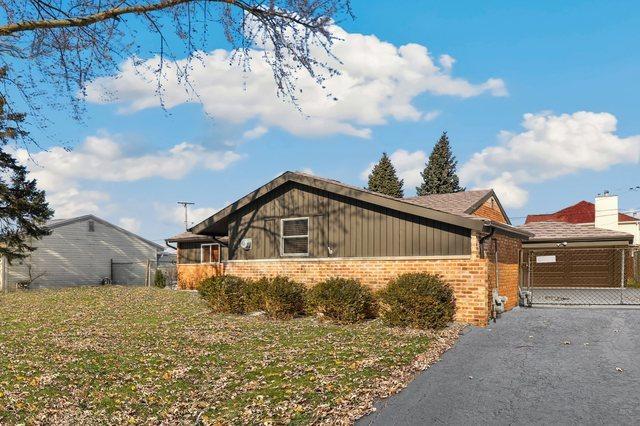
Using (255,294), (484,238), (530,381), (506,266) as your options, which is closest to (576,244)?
(506,266)

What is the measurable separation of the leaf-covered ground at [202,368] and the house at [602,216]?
28.7 m

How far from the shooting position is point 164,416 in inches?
272

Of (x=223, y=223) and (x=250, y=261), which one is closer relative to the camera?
(x=250, y=261)

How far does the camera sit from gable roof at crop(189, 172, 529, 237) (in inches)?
530

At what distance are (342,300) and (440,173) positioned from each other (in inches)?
1338

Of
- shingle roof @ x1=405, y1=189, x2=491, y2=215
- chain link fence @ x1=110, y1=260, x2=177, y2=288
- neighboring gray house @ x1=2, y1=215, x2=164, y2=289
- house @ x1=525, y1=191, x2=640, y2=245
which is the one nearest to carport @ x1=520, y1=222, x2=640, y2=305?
shingle roof @ x1=405, y1=189, x2=491, y2=215

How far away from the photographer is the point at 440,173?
45.6 meters

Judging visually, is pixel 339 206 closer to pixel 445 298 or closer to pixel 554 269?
pixel 445 298

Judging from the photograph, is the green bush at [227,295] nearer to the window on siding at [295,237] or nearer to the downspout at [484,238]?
the window on siding at [295,237]

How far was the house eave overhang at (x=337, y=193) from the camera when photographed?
13461 mm

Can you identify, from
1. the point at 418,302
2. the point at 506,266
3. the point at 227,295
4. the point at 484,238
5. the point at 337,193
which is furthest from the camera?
the point at 506,266

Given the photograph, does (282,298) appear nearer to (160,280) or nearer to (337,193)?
(337,193)

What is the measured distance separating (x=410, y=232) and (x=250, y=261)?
6.09 metres

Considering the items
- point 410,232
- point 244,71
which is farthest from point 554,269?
point 244,71
